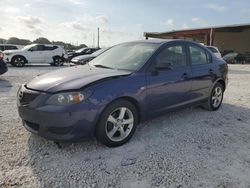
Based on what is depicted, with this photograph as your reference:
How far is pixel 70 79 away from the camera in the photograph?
386 cm

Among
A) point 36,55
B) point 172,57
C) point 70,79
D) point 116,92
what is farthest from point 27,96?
point 36,55

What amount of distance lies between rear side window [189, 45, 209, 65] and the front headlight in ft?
8.77

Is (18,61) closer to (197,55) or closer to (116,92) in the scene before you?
(197,55)

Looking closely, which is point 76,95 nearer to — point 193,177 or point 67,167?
point 67,167

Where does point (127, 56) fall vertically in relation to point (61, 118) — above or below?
above

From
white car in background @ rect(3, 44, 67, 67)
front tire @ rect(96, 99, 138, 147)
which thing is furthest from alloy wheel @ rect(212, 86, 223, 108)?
white car in background @ rect(3, 44, 67, 67)

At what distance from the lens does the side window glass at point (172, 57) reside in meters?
4.53

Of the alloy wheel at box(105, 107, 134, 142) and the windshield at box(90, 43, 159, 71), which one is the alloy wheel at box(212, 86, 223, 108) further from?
the alloy wheel at box(105, 107, 134, 142)

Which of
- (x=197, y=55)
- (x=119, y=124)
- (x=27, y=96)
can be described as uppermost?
(x=197, y=55)

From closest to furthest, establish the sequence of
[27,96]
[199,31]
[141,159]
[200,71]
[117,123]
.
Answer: [141,159] → [27,96] → [117,123] → [200,71] → [199,31]

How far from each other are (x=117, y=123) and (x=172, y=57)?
1.71 m

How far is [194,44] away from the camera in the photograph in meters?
5.57

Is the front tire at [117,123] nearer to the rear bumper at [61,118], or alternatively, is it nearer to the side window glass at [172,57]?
the rear bumper at [61,118]

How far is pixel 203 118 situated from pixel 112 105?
8.05ft
